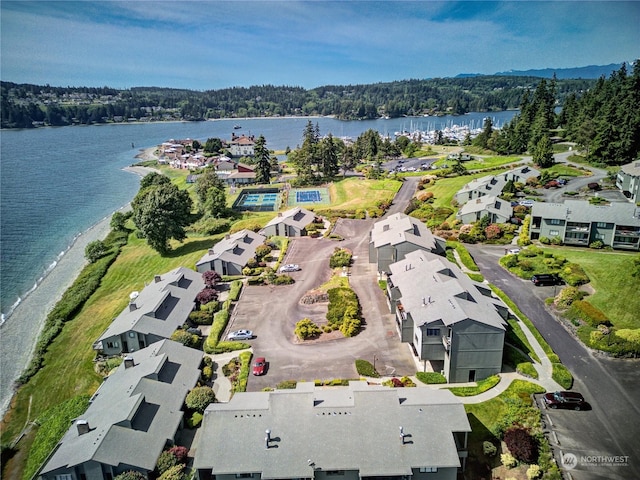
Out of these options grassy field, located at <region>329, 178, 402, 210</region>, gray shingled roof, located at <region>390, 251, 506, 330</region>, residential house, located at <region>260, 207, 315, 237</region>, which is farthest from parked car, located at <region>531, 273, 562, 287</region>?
grassy field, located at <region>329, 178, 402, 210</region>

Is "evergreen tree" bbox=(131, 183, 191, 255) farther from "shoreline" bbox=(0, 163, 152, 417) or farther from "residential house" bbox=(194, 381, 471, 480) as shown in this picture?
"residential house" bbox=(194, 381, 471, 480)

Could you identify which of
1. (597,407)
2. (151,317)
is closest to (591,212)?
(597,407)

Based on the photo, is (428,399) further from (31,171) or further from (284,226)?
(31,171)

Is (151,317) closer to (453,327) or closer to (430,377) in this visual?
(430,377)

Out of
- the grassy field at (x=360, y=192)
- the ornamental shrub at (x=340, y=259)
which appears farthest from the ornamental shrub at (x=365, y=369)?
the grassy field at (x=360, y=192)

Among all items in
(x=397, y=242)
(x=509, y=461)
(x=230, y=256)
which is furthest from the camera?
(x=230, y=256)

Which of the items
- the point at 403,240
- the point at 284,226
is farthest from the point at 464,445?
the point at 284,226
